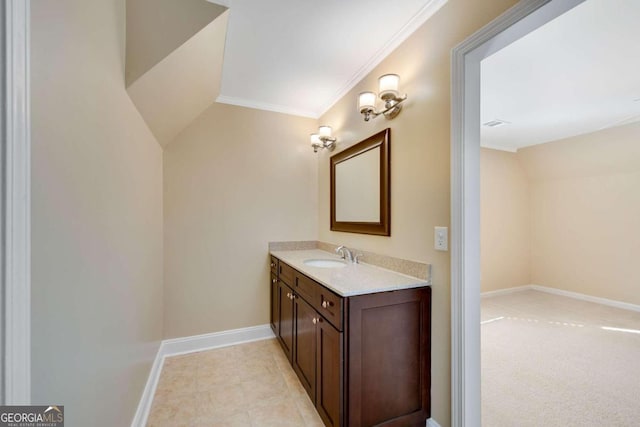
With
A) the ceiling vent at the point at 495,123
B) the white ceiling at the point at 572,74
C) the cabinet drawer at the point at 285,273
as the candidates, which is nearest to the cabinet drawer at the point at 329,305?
the cabinet drawer at the point at 285,273

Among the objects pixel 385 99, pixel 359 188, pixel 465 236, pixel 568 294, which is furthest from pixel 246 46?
pixel 568 294

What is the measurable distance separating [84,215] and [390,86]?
1749 millimetres

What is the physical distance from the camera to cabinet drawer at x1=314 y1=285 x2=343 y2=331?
139 cm

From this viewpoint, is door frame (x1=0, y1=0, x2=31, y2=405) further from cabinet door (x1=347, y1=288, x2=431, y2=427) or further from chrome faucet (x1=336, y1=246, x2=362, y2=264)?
chrome faucet (x1=336, y1=246, x2=362, y2=264)

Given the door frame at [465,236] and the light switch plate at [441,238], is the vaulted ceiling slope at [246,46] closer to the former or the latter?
the door frame at [465,236]

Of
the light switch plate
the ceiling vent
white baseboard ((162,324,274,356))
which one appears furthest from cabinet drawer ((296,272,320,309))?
the ceiling vent

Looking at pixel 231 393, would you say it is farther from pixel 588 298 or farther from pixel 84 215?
pixel 588 298

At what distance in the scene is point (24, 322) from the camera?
0.58 metres

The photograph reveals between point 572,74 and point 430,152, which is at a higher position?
point 572,74

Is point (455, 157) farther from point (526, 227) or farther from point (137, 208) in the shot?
point (526, 227)

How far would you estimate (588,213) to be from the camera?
4.02 metres

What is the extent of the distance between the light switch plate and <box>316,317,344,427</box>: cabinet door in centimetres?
75

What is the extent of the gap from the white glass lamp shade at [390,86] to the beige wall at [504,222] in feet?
10.7

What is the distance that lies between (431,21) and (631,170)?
4261mm
